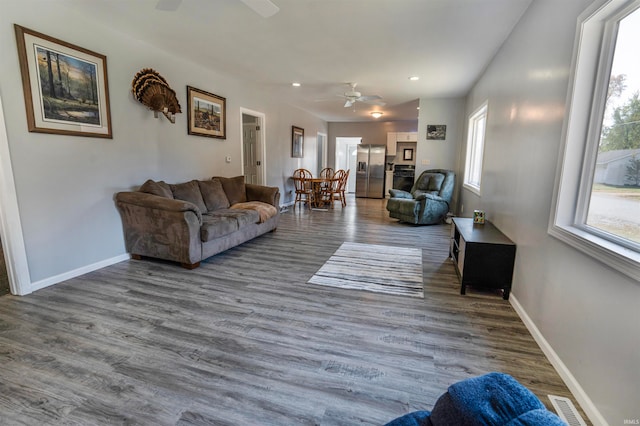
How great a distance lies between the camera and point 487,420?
575 mm

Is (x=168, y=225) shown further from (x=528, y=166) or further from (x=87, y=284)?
(x=528, y=166)

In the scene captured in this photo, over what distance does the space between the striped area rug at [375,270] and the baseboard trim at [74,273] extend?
87.5 inches

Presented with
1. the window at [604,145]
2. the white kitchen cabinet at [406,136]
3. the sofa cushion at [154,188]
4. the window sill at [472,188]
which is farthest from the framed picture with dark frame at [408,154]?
the window at [604,145]

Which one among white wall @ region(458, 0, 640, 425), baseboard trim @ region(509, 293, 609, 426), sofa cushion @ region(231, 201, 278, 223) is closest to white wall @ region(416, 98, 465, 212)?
white wall @ region(458, 0, 640, 425)

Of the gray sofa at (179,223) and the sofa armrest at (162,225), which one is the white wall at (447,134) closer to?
the gray sofa at (179,223)

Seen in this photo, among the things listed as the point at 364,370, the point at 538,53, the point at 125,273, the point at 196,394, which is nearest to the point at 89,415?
the point at 196,394

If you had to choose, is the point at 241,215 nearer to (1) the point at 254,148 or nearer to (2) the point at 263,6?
(2) the point at 263,6

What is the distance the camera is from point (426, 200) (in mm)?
5293

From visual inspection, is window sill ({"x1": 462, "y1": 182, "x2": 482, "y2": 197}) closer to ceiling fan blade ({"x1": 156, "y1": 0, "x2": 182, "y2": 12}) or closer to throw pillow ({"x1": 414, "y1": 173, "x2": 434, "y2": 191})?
throw pillow ({"x1": 414, "y1": 173, "x2": 434, "y2": 191})

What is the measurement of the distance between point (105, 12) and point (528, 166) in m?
3.95

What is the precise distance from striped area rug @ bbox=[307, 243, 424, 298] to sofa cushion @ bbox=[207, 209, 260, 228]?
1186 millimetres

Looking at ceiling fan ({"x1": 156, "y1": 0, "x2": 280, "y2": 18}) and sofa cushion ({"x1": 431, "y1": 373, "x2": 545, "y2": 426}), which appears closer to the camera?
sofa cushion ({"x1": 431, "y1": 373, "x2": 545, "y2": 426})

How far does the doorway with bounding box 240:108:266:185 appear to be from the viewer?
20.0 feet

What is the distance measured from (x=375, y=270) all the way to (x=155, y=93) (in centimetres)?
322
